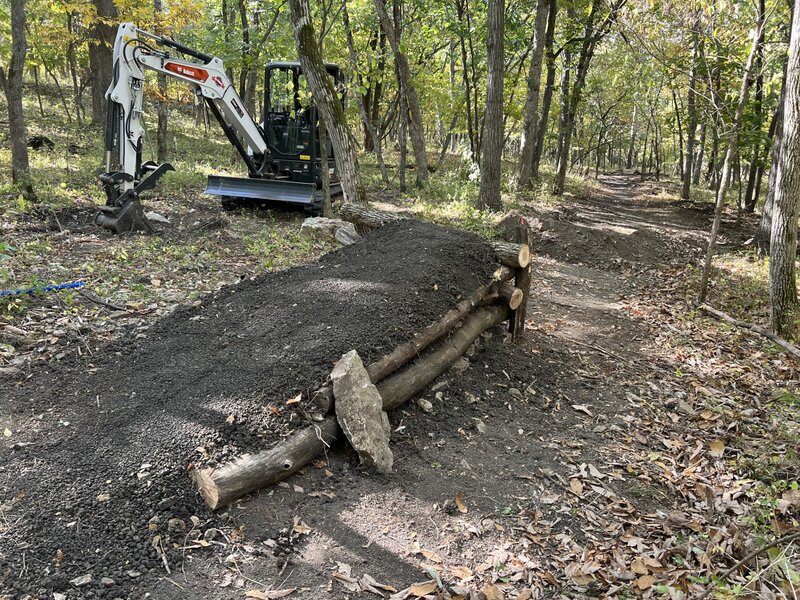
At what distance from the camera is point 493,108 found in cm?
1100

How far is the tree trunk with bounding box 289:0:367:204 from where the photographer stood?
9.20 metres

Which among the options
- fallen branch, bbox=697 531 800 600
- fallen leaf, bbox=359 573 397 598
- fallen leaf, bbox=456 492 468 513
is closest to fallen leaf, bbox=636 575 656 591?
fallen branch, bbox=697 531 800 600

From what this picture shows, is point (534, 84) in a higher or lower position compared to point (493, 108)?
higher

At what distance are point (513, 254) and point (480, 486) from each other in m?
2.97

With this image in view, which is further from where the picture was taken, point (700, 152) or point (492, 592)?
point (700, 152)

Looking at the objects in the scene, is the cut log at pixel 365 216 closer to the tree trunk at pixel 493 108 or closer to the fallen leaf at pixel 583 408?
the fallen leaf at pixel 583 408

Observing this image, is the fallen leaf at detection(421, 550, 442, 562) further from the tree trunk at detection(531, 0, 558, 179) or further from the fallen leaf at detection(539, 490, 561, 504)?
the tree trunk at detection(531, 0, 558, 179)

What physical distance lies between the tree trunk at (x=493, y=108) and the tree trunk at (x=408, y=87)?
3037 millimetres

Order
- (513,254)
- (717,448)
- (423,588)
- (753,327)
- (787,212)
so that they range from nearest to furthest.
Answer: (423,588) → (717,448) → (513,254) → (787,212) → (753,327)

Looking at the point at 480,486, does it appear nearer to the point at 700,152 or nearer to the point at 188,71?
the point at 188,71

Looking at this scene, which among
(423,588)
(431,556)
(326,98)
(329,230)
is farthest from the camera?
(326,98)

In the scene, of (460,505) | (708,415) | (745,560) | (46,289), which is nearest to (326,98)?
(46,289)

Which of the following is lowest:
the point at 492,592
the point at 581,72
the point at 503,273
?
the point at 492,592

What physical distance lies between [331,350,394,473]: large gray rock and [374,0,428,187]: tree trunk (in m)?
11.0
